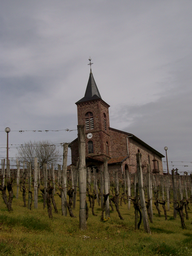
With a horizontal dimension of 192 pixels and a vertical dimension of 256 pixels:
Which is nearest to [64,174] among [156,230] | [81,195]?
[81,195]

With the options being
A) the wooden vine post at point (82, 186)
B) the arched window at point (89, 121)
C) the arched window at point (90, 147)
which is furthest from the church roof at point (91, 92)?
the wooden vine post at point (82, 186)

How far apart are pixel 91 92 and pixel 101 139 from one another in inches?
328

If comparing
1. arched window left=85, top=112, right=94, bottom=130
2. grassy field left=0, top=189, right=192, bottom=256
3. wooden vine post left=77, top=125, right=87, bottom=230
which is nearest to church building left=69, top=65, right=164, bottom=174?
arched window left=85, top=112, right=94, bottom=130

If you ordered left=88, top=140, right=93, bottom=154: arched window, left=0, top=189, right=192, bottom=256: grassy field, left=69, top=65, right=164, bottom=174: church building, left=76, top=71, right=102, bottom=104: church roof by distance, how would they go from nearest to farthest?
1. left=0, top=189, right=192, bottom=256: grassy field
2. left=69, top=65, right=164, bottom=174: church building
3. left=88, top=140, right=93, bottom=154: arched window
4. left=76, top=71, right=102, bottom=104: church roof

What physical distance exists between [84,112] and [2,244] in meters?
33.1

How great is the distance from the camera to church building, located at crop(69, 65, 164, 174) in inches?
1449

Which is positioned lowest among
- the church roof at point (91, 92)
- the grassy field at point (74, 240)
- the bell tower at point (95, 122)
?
the grassy field at point (74, 240)

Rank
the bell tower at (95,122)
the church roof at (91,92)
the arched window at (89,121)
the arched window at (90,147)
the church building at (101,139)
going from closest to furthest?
the church building at (101,139), the bell tower at (95,122), the arched window at (90,147), the arched window at (89,121), the church roof at (91,92)

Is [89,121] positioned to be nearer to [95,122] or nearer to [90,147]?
[95,122]

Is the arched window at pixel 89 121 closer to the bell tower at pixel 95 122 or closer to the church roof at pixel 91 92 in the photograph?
the bell tower at pixel 95 122

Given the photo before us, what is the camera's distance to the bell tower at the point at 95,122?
37375mm

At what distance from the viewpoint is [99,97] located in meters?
39.2

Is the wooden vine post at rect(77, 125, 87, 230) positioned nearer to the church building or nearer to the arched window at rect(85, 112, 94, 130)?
the church building

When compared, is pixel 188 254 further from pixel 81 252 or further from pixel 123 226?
pixel 123 226
